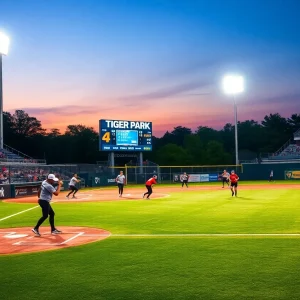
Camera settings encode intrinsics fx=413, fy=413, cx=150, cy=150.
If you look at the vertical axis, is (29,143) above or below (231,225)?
above

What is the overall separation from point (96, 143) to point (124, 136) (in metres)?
42.1

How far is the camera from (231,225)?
45.2ft

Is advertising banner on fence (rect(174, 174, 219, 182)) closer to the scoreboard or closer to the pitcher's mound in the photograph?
the scoreboard

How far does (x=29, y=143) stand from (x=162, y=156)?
3056 cm

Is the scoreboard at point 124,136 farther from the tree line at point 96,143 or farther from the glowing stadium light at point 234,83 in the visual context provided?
the tree line at point 96,143

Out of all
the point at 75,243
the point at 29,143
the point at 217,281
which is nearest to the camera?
the point at 217,281

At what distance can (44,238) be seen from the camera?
12.1m

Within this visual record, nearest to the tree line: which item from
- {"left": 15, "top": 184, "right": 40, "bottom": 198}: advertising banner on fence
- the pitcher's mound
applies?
{"left": 15, "top": 184, "right": 40, "bottom": 198}: advertising banner on fence

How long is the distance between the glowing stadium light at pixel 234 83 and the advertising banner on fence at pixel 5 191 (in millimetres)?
35771

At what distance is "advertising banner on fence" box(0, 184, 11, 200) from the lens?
1240 inches

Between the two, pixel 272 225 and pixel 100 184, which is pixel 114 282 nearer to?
pixel 272 225

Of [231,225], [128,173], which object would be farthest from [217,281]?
[128,173]

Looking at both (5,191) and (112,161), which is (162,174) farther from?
(5,191)

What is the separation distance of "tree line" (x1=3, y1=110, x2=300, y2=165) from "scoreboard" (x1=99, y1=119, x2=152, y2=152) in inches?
1424
